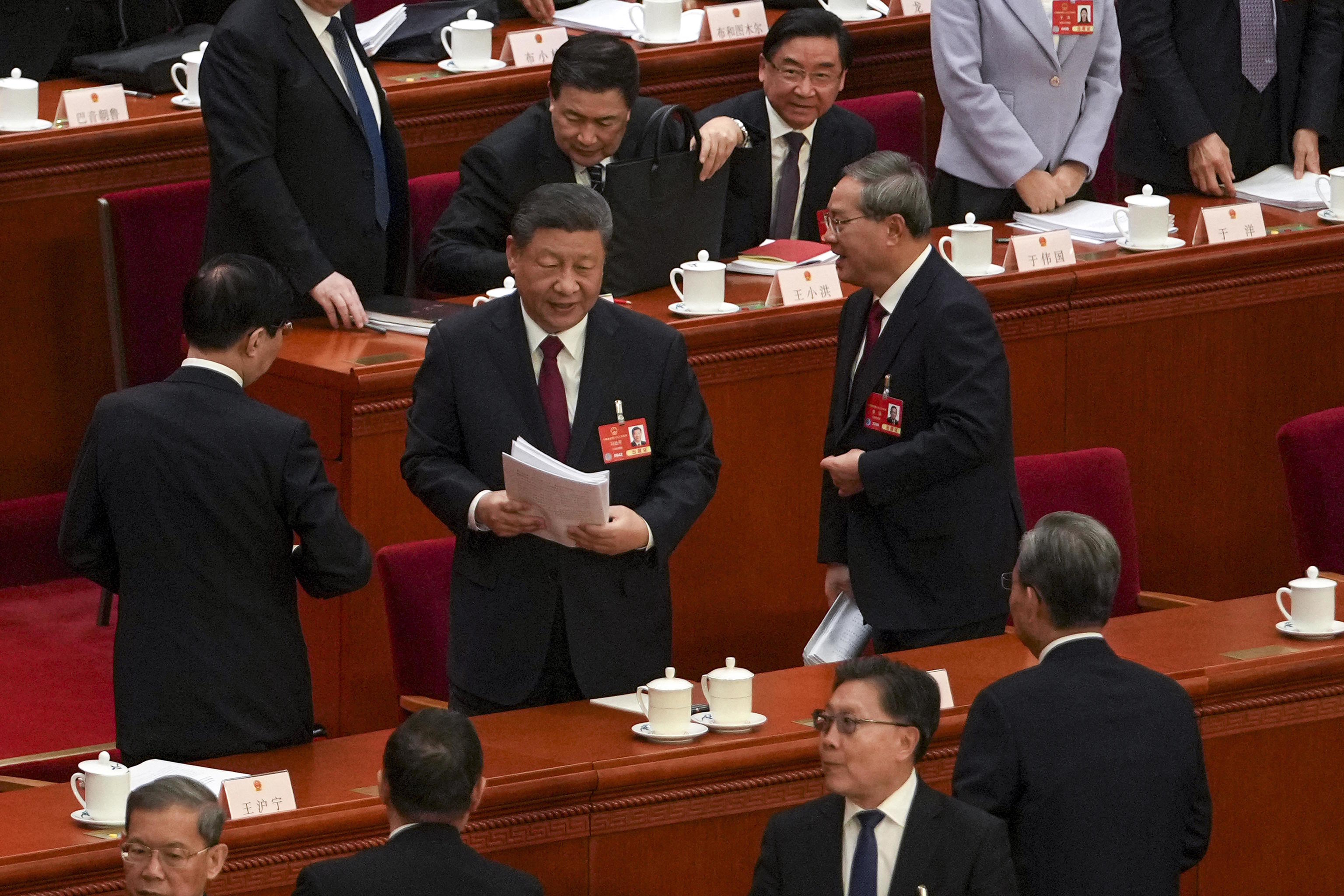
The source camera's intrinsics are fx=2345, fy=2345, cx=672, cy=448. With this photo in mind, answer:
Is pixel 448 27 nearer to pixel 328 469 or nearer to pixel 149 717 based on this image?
pixel 328 469

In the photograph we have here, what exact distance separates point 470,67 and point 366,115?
100cm

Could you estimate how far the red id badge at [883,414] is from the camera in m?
3.76

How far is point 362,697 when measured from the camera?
13.8 feet

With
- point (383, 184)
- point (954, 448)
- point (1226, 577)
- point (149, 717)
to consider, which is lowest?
point (1226, 577)

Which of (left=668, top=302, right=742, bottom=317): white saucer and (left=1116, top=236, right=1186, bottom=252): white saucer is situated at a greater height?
(left=1116, top=236, right=1186, bottom=252): white saucer

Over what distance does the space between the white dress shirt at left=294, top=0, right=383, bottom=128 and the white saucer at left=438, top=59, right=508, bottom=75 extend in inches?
35.4

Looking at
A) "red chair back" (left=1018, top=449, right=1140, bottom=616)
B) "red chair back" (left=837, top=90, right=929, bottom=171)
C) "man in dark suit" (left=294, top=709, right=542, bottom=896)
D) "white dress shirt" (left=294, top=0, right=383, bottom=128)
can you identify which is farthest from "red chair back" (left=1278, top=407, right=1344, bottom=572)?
"man in dark suit" (left=294, top=709, right=542, bottom=896)

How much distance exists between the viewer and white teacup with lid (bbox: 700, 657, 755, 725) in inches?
134

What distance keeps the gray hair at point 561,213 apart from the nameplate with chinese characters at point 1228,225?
1.95 m

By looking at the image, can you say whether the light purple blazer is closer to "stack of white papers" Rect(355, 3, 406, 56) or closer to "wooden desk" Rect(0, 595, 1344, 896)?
"stack of white papers" Rect(355, 3, 406, 56)

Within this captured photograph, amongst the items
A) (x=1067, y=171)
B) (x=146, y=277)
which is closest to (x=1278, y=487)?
(x=1067, y=171)

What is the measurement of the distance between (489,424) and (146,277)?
1.62 m

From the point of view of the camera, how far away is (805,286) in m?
4.62

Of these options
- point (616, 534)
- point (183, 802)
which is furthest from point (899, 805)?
point (183, 802)
